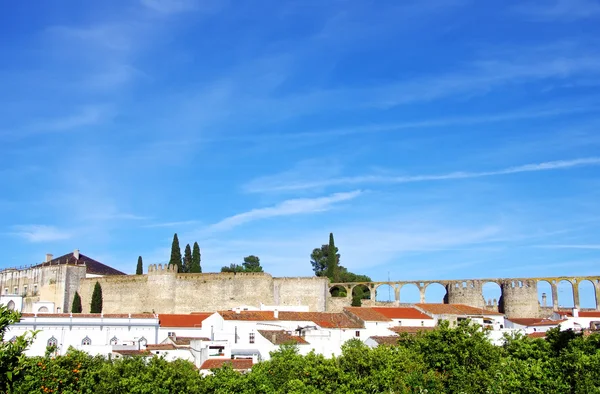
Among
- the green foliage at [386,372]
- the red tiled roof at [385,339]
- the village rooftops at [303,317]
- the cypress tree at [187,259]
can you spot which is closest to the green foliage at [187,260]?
the cypress tree at [187,259]

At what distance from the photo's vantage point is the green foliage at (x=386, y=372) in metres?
27.2

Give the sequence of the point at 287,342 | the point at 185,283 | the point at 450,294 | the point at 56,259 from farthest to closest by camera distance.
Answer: the point at 56,259, the point at 450,294, the point at 185,283, the point at 287,342

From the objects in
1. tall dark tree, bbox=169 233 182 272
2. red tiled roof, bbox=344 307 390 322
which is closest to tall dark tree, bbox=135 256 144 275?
tall dark tree, bbox=169 233 182 272

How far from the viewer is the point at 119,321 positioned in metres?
55.7

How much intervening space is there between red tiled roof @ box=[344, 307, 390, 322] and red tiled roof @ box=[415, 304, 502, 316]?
→ 274 inches

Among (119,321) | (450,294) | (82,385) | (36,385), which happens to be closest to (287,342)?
(119,321)

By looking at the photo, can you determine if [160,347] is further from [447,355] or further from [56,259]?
[56,259]

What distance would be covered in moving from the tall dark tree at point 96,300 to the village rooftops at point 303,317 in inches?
746

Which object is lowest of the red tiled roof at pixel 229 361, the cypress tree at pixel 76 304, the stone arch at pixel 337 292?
the red tiled roof at pixel 229 361

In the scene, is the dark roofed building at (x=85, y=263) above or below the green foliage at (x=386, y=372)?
above

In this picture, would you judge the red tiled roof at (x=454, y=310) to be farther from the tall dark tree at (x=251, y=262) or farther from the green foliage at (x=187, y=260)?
the tall dark tree at (x=251, y=262)

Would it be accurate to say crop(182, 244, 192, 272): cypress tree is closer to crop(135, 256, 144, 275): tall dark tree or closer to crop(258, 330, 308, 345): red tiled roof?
crop(135, 256, 144, 275): tall dark tree

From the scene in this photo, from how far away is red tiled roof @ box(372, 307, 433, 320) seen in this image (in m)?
61.1

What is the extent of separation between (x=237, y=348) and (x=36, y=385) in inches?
1118
